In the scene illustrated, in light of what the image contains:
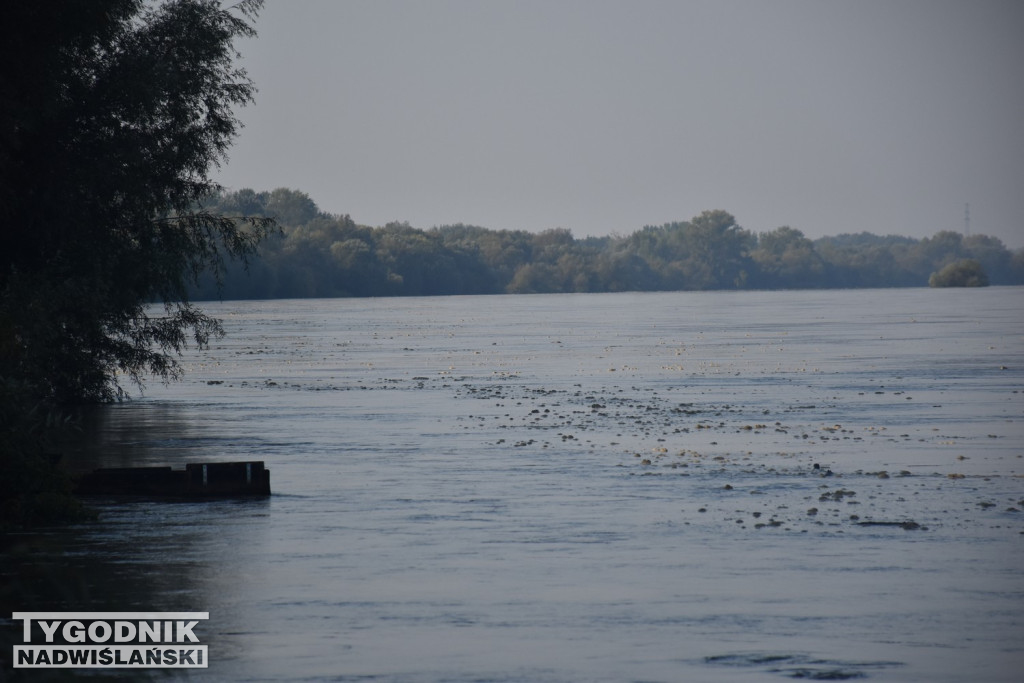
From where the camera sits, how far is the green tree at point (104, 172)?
24.3 m

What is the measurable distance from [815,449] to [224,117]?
16708 millimetres

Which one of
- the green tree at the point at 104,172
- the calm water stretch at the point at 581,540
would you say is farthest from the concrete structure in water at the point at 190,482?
the green tree at the point at 104,172

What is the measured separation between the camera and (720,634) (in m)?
11.2

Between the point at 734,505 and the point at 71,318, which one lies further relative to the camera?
the point at 71,318

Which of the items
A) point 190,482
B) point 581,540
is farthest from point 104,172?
point 581,540

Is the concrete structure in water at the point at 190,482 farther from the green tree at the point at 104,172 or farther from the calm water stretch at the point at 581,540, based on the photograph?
the green tree at the point at 104,172

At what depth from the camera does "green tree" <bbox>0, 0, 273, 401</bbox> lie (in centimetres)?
2427

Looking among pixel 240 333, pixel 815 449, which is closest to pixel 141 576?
pixel 815 449

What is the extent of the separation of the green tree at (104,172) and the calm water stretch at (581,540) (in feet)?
7.11

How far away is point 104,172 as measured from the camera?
96.3 ft

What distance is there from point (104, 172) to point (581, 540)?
17426mm

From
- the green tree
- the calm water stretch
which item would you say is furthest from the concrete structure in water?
the green tree

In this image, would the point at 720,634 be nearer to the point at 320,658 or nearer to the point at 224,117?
the point at 320,658

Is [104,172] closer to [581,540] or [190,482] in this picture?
[190,482]
